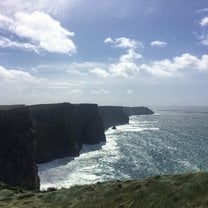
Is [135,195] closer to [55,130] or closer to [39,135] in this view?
[39,135]

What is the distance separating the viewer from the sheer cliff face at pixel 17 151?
87.5 metres

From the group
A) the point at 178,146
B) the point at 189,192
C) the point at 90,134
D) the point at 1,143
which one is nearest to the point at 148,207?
the point at 189,192

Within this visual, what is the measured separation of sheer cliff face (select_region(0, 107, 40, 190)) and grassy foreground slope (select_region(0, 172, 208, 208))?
202 feet

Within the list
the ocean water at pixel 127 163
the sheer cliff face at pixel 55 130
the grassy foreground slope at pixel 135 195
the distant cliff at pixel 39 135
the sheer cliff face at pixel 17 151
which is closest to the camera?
the grassy foreground slope at pixel 135 195

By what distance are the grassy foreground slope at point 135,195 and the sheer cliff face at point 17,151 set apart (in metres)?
61.6

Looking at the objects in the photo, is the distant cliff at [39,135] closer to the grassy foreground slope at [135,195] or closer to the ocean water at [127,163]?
the ocean water at [127,163]

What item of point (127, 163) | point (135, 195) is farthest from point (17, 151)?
point (135, 195)

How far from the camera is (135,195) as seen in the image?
21891mm

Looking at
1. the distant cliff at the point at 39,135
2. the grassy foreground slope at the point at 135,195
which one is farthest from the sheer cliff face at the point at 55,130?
the grassy foreground slope at the point at 135,195

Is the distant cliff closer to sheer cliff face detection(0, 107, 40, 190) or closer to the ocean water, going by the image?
sheer cliff face detection(0, 107, 40, 190)

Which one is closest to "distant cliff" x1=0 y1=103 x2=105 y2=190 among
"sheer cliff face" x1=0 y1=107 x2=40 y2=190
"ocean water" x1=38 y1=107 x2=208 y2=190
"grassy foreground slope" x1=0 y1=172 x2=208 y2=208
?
"sheer cliff face" x1=0 y1=107 x2=40 y2=190

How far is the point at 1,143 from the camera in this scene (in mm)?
88625

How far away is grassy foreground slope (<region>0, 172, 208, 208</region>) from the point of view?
1992cm

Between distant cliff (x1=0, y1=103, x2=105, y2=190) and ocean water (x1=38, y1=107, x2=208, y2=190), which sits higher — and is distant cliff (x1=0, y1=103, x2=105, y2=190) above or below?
above
